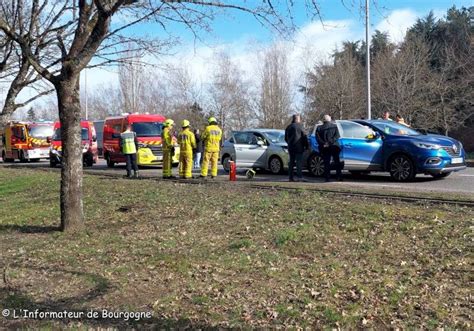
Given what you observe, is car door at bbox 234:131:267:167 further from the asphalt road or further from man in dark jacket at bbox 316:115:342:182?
man in dark jacket at bbox 316:115:342:182

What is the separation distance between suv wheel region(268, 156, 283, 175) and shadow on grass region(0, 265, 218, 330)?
1066 centimetres

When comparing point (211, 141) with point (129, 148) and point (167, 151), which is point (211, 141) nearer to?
point (167, 151)

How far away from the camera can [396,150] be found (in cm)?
1381

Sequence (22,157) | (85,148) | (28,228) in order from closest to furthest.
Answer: (28,228), (85,148), (22,157)

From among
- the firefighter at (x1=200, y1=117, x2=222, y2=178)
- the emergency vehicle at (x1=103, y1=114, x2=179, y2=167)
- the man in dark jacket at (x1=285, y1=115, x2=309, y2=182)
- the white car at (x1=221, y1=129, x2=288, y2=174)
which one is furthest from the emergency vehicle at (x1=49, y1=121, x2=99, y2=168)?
the man in dark jacket at (x1=285, y1=115, x2=309, y2=182)

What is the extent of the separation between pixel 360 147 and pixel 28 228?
865 cm

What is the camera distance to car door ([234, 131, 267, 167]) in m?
17.6

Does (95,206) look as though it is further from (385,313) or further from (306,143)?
(385,313)

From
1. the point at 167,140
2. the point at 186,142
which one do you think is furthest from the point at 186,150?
the point at 167,140

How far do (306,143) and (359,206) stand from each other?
5.69 meters

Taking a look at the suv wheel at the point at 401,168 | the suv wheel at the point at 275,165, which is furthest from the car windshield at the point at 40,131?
the suv wheel at the point at 401,168

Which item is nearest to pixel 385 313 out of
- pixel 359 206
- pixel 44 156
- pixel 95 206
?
pixel 359 206

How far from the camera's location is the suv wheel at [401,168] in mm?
13632

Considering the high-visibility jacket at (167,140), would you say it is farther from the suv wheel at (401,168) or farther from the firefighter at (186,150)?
the suv wheel at (401,168)
